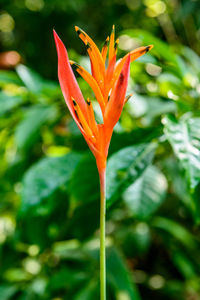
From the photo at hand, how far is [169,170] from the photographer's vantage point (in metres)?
0.68

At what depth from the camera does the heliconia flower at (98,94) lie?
0.27 m

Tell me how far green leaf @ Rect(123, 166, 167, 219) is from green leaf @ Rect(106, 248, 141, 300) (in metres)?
0.25

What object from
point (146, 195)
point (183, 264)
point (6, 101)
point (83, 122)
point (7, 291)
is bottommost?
point (183, 264)

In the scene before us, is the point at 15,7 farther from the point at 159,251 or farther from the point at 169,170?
the point at 169,170

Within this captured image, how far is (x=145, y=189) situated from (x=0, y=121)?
0.37m

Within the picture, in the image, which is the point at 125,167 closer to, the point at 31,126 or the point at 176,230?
the point at 31,126

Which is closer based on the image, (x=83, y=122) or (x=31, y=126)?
(x=83, y=122)

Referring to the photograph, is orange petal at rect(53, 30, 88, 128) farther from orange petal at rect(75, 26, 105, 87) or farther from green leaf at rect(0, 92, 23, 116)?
green leaf at rect(0, 92, 23, 116)

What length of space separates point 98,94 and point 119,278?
0.59 m

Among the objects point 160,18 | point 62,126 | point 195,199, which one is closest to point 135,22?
point 160,18

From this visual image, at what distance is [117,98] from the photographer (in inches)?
10.5

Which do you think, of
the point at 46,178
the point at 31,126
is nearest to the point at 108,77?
the point at 46,178

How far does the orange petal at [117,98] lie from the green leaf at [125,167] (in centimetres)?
14

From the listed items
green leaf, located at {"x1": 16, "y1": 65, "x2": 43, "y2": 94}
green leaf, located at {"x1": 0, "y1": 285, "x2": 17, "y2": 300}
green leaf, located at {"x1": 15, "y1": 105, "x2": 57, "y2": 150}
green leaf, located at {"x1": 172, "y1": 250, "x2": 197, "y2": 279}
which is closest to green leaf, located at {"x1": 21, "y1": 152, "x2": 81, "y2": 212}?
green leaf, located at {"x1": 15, "y1": 105, "x2": 57, "y2": 150}
